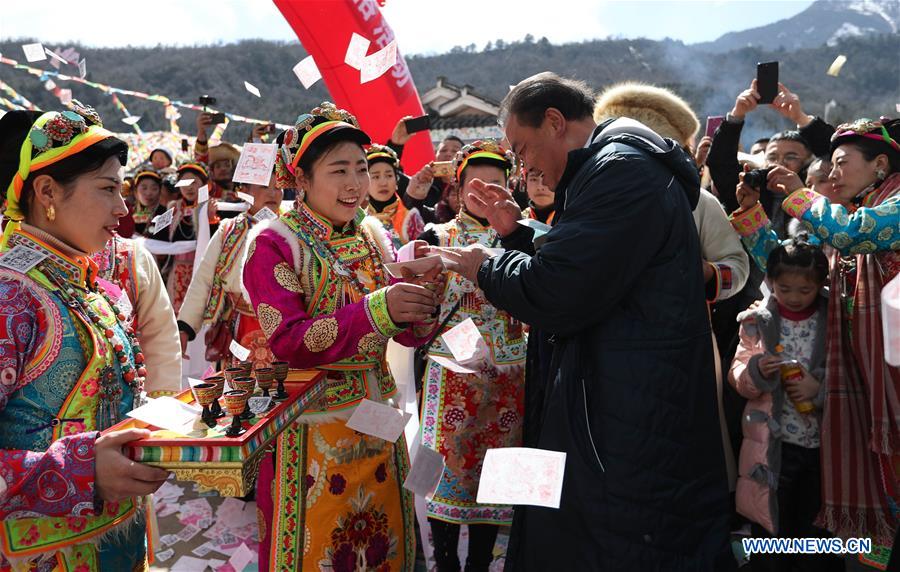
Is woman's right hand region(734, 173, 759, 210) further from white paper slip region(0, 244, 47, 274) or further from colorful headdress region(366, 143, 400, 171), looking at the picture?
white paper slip region(0, 244, 47, 274)

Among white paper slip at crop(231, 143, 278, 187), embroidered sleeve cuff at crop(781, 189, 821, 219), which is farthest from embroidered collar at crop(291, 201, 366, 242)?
embroidered sleeve cuff at crop(781, 189, 821, 219)

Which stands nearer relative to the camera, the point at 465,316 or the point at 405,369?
the point at 465,316

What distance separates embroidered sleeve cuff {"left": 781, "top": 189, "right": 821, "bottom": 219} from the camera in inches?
121

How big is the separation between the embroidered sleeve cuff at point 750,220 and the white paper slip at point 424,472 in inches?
86.9

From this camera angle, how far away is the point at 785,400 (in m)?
3.28

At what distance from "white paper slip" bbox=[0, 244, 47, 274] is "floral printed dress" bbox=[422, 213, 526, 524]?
1.79m

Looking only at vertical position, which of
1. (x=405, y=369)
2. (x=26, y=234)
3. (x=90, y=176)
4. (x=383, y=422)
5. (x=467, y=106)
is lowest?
(x=405, y=369)

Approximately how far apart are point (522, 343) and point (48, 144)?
86.2 inches

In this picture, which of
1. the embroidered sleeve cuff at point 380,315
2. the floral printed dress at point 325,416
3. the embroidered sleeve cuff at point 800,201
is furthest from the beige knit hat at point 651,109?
the embroidered sleeve cuff at point 380,315

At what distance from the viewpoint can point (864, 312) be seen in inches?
123

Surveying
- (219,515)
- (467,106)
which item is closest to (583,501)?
(219,515)

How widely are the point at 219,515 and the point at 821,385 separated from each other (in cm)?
360

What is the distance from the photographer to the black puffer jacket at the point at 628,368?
1724 mm

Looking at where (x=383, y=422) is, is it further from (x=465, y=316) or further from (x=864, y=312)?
(x=864, y=312)
